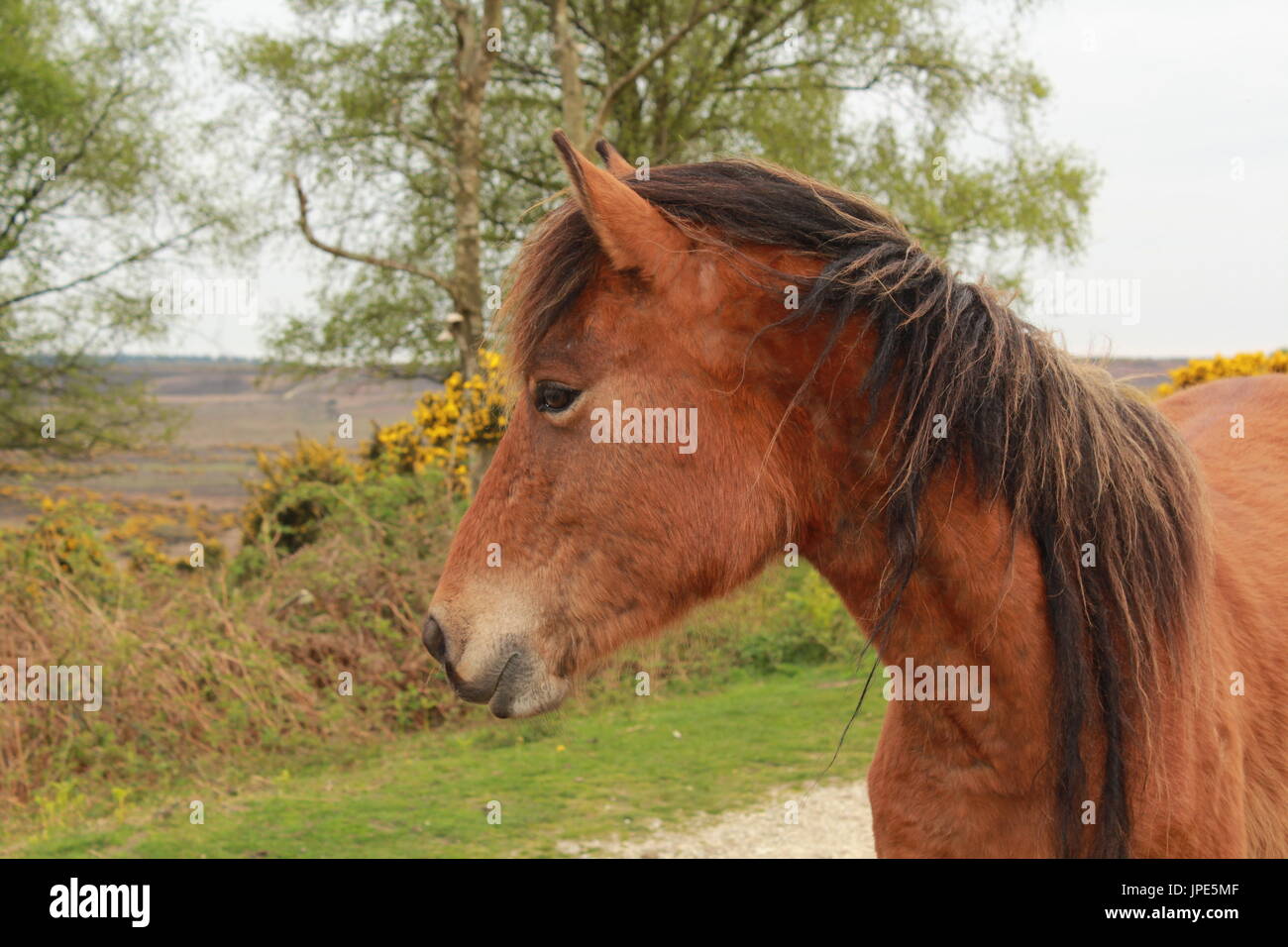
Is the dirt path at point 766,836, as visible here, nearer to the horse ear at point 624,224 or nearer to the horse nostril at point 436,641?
the horse nostril at point 436,641

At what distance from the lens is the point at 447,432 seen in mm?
10445

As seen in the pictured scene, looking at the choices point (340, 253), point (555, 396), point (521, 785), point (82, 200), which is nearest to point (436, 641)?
point (555, 396)

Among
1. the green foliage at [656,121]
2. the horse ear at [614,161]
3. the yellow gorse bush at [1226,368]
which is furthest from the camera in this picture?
the green foliage at [656,121]

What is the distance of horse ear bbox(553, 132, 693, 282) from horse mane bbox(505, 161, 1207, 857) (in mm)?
80

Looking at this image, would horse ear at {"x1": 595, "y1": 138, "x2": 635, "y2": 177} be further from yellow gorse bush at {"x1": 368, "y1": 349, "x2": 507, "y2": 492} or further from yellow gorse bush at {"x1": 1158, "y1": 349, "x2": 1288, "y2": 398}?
yellow gorse bush at {"x1": 1158, "y1": 349, "x2": 1288, "y2": 398}

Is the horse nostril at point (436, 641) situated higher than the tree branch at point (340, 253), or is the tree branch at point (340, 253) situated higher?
the tree branch at point (340, 253)

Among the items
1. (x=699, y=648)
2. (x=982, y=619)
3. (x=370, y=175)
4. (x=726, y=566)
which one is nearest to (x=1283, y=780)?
(x=982, y=619)

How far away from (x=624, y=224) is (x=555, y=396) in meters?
0.44

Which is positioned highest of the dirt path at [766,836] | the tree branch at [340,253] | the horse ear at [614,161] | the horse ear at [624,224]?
the tree branch at [340,253]

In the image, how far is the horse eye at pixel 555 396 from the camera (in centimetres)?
238

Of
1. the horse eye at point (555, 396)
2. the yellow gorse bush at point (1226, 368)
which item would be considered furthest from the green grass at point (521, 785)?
the yellow gorse bush at point (1226, 368)

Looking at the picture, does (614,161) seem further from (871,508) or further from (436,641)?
(436,641)
